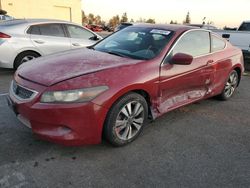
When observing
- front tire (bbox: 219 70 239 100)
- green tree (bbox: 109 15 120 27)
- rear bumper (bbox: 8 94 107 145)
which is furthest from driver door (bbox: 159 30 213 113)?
green tree (bbox: 109 15 120 27)

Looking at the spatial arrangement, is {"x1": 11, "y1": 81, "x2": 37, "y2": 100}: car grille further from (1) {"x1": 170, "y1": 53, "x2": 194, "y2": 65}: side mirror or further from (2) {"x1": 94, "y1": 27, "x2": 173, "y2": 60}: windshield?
(1) {"x1": 170, "y1": 53, "x2": 194, "y2": 65}: side mirror

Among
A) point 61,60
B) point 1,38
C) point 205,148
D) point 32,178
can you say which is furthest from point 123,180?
point 1,38

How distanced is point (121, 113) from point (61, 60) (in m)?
1.13

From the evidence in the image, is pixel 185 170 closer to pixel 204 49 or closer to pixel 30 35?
pixel 204 49

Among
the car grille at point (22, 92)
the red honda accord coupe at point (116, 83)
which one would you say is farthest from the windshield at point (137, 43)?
the car grille at point (22, 92)

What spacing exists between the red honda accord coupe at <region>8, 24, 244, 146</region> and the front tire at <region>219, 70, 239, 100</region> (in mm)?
693

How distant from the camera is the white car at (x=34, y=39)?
6.40 meters

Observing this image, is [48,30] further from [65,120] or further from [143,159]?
[143,159]

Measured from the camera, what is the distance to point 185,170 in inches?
116

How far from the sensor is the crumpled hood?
119 inches

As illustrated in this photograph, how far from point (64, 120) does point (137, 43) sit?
73.9 inches

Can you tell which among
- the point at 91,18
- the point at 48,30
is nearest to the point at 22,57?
the point at 48,30

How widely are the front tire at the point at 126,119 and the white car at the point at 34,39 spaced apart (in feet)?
14.2

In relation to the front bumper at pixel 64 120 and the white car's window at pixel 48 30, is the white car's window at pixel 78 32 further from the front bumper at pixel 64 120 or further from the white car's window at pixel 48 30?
the front bumper at pixel 64 120
